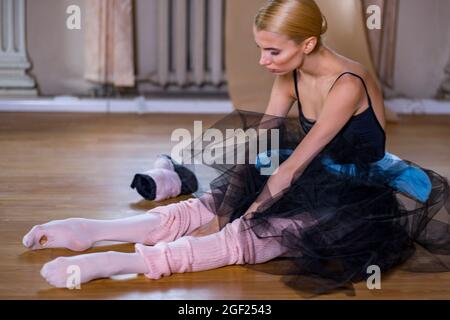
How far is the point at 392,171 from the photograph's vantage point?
1602 mm

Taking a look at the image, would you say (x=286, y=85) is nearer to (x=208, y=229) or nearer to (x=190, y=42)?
(x=208, y=229)

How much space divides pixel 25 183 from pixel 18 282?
70cm

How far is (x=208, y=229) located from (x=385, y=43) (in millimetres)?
2009

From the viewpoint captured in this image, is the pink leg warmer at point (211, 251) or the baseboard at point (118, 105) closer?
the pink leg warmer at point (211, 251)

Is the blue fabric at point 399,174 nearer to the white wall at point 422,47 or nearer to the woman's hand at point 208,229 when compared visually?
the woman's hand at point 208,229

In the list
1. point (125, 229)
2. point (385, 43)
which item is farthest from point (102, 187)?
point (385, 43)

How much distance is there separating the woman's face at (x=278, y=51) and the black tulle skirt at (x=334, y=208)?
0.57ft

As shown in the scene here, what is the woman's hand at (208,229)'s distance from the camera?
1.52 metres

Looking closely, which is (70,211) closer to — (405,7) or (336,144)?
(336,144)

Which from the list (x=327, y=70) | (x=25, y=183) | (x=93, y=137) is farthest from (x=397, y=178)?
(x=93, y=137)

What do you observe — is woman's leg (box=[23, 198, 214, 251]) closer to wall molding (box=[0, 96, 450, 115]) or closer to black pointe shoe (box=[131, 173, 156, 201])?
black pointe shoe (box=[131, 173, 156, 201])

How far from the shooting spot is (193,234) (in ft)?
5.04

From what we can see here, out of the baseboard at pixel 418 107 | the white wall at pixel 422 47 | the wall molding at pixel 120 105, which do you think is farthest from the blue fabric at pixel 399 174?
the white wall at pixel 422 47

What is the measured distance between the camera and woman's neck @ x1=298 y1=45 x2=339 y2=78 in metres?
1.55
